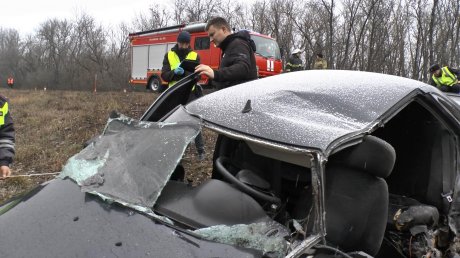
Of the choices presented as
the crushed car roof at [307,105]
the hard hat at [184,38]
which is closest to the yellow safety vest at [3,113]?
the crushed car roof at [307,105]

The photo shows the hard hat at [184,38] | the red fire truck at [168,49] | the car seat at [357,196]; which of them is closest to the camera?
the car seat at [357,196]

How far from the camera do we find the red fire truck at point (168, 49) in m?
13.6

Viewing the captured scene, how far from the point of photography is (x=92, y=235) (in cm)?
130

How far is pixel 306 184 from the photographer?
2.07 metres

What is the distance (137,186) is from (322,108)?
2.92 ft

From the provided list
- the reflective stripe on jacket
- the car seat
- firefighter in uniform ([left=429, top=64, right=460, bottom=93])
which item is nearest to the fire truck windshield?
firefighter in uniform ([left=429, top=64, right=460, bottom=93])

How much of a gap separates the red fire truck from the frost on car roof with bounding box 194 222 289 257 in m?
10.6

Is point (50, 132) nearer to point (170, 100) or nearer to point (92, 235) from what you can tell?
point (170, 100)

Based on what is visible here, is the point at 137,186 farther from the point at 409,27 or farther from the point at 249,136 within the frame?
the point at 409,27

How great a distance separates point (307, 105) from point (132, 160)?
822mm

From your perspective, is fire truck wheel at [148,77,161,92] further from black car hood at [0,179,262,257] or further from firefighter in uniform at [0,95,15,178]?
black car hood at [0,179,262,257]

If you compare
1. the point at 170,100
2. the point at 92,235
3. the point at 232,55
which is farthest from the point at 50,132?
the point at 92,235

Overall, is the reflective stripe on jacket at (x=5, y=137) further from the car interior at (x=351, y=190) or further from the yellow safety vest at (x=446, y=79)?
the yellow safety vest at (x=446, y=79)

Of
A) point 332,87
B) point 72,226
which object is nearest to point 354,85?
point 332,87
